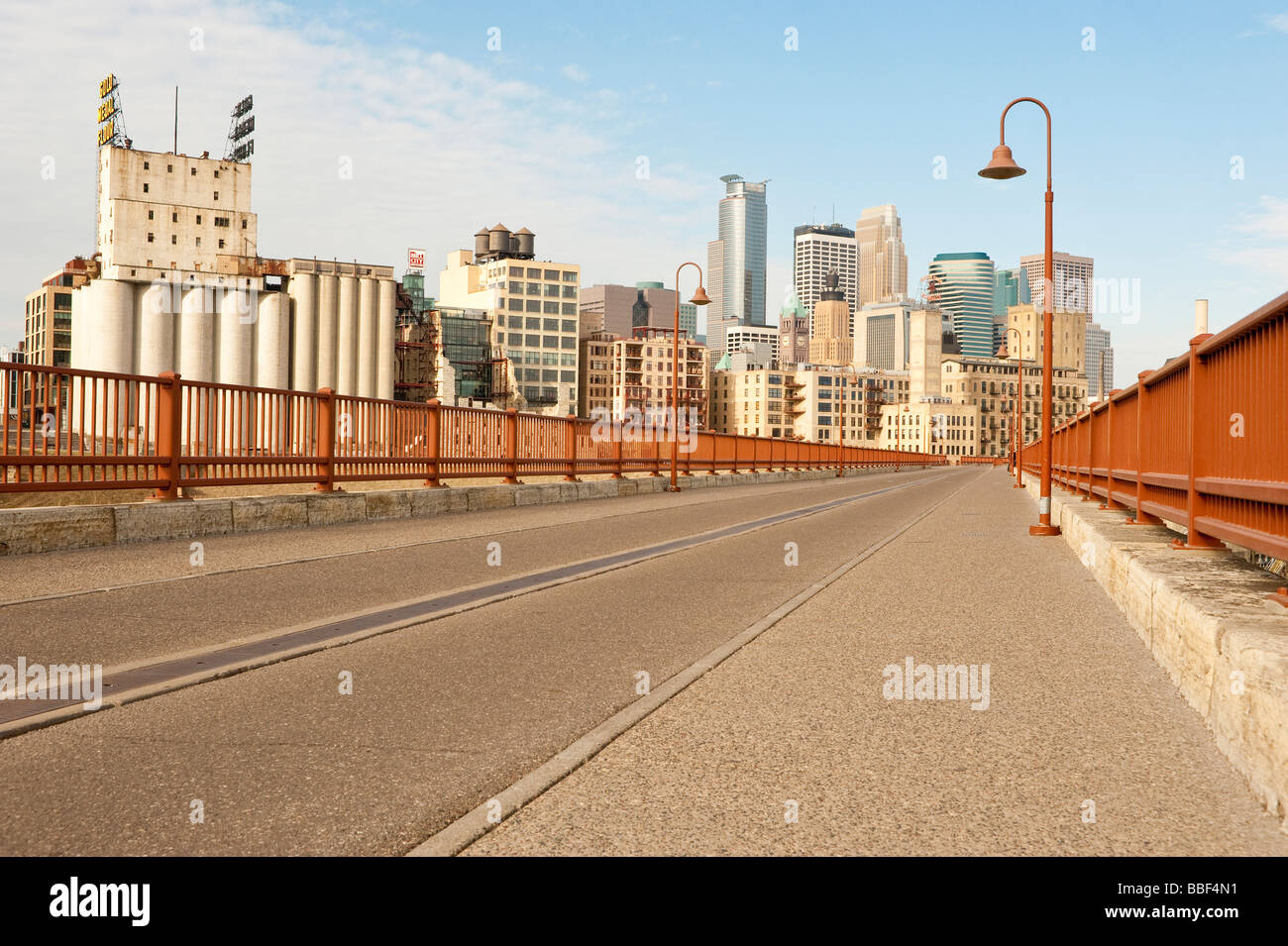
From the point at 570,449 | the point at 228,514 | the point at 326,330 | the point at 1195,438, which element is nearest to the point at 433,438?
the point at 228,514

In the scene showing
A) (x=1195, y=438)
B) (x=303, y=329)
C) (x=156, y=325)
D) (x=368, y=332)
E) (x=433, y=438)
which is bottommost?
(x=1195, y=438)

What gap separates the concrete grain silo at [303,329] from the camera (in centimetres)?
12788

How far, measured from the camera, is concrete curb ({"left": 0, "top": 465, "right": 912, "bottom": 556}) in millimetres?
11602

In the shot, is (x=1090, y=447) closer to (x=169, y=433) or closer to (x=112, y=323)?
(x=169, y=433)

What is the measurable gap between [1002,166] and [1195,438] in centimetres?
1281

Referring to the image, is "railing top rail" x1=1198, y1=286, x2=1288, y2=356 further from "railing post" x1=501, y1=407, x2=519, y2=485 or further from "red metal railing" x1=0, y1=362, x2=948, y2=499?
"railing post" x1=501, y1=407, x2=519, y2=485

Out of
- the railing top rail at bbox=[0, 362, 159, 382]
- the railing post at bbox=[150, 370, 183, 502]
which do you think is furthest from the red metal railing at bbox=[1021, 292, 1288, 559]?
the railing post at bbox=[150, 370, 183, 502]

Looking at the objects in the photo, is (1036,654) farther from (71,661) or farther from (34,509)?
(34,509)

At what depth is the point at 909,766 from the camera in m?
4.53

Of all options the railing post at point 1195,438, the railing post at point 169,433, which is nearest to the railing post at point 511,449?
the railing post at point 169,433

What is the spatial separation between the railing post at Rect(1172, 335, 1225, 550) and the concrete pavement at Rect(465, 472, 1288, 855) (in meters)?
0.96

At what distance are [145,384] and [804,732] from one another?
1121 centimetres

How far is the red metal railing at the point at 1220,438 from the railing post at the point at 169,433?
10747 mm
